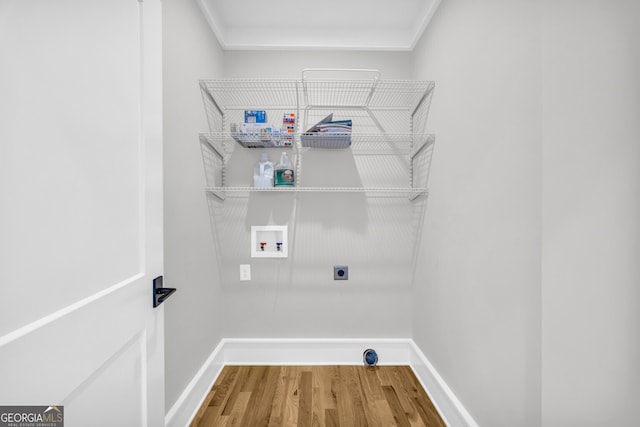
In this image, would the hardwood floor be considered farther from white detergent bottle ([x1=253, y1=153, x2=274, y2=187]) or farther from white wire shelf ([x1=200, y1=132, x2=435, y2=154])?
white wire shelf ([x1=200, y1=132, x2=435, y2=154])

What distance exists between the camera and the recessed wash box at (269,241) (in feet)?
6.84

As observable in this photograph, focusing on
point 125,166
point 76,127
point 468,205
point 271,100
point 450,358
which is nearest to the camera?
point 76,127

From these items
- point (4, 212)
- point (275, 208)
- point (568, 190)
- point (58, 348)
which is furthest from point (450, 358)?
point (4, 212)

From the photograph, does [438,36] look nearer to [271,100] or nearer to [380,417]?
→ [271,100]

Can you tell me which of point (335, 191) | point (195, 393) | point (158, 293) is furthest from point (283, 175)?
point (195, 393)

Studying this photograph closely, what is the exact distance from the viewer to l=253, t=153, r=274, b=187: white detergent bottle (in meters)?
1.96

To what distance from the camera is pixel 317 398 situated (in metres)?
1.66

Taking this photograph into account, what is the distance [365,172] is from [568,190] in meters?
1.35

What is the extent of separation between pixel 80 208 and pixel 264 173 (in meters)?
1.39

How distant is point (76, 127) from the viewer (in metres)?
0.60

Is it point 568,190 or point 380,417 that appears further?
point 380,417

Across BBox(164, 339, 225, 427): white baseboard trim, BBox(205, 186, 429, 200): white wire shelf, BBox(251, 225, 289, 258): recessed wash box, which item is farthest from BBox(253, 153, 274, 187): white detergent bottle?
BBox(164, 339, 225, 427): white baseboard trim

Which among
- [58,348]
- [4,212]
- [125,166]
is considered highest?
[125,166]

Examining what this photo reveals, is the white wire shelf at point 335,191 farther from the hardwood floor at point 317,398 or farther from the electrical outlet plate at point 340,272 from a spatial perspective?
the hardwood floor at point 317,398
